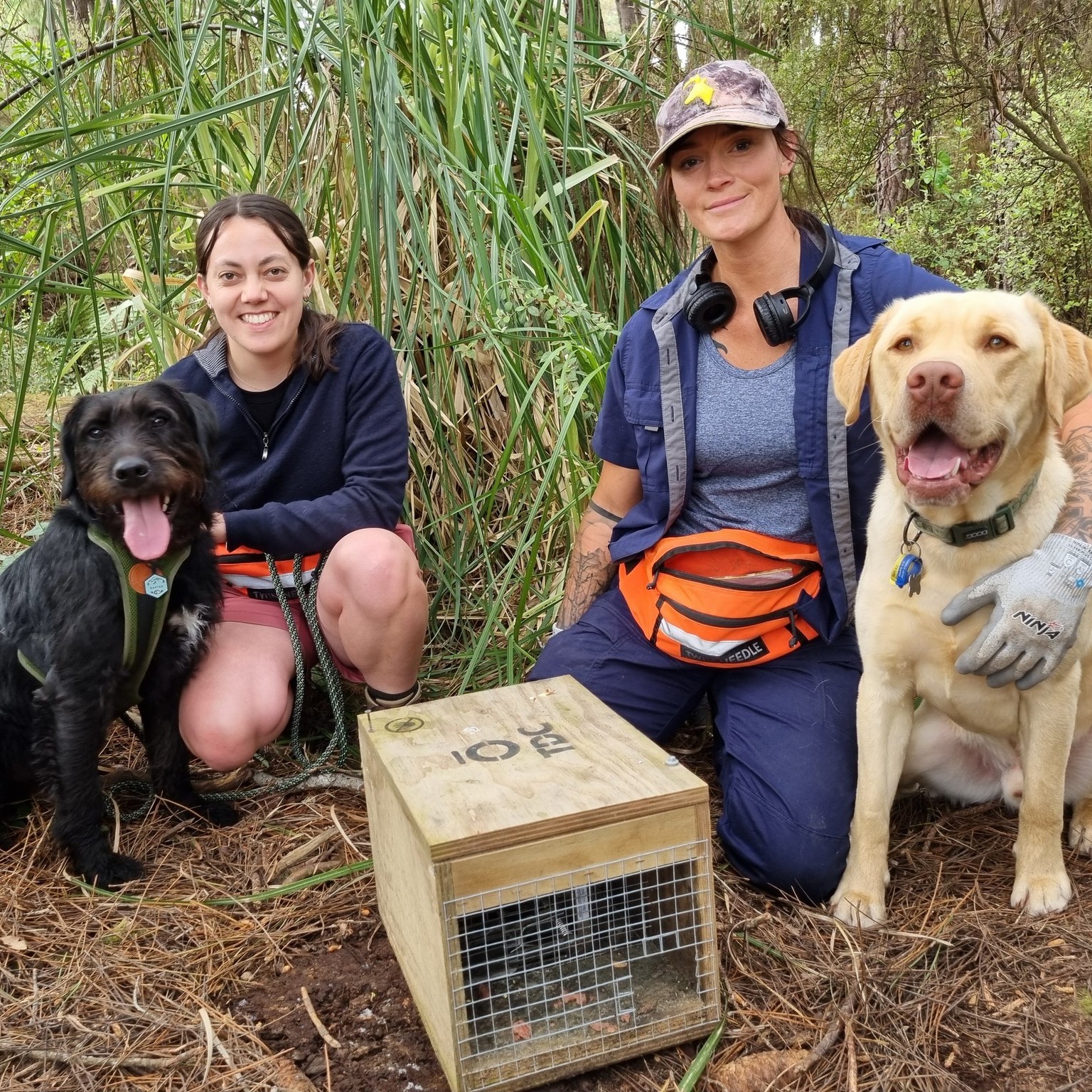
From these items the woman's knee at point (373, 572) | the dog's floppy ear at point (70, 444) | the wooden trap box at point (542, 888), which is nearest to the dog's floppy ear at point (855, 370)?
the wooden trap box at point (542, 888)

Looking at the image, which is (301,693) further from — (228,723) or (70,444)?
(70,444)

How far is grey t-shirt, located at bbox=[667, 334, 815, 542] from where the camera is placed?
2.19 meters

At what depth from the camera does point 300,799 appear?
238cm

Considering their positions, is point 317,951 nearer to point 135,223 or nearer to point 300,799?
point 300,799

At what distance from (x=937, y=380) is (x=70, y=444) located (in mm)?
1726

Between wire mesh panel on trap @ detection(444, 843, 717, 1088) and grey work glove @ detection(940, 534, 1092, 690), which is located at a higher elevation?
grey work glove @ detection(940, 534, 1092, 690)

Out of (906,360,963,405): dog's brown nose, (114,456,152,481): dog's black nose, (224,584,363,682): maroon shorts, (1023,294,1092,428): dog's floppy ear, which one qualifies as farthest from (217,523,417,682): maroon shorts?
(1023,294,1092,428): dog's floppy ear

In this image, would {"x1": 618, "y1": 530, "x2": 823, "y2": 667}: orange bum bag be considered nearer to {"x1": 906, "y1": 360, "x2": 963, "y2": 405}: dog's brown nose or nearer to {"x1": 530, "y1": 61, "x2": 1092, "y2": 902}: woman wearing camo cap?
{"x1": 530, "y1": 61, "x2": 1092, "y2": 902}: woman wearing camo cap

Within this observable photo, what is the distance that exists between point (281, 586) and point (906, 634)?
153cm

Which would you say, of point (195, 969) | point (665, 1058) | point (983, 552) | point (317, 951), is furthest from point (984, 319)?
point (195, 969)

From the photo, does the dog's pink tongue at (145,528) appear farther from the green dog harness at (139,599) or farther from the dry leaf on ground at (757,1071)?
the dry leaf on ground at (757,1071)

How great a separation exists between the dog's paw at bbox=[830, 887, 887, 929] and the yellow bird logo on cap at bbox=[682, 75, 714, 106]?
169 cm

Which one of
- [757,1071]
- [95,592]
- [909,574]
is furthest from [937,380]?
[95,592]

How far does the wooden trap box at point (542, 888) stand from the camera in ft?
4.51
